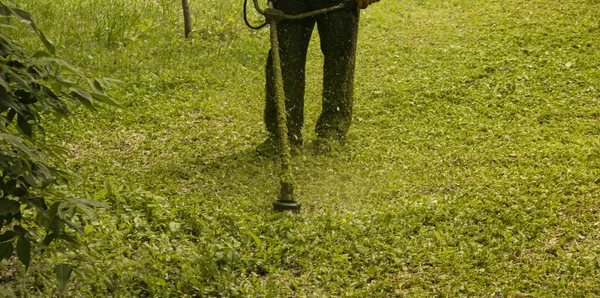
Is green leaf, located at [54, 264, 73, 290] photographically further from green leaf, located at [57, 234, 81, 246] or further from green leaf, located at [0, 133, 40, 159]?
green leaf, located at [0, 133, 40, 159]

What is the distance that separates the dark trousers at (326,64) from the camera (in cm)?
618

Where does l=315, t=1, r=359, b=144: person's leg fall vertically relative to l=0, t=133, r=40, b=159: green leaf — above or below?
below

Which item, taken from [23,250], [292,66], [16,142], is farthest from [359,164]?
[16,142]

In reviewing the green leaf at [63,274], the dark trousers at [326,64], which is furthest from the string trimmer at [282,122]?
the green leaf at [63,274]

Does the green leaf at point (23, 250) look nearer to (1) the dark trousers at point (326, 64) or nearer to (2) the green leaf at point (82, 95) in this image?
(2) the green leaf at point (82, 95)

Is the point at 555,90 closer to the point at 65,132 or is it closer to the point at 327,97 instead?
the point at 327,97

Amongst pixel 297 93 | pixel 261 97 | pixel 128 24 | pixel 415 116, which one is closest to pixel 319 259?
pixel 297 93

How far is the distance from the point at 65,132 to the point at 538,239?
409 cm

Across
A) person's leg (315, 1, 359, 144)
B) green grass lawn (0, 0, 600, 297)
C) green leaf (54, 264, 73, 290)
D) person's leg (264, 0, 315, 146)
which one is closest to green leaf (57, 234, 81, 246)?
green leaf (54, 264, 73, 290)

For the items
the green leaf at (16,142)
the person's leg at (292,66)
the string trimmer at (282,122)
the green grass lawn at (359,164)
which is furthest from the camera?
the person's leg at (292,66)

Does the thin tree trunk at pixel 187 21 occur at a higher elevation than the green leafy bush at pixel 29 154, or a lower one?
lower

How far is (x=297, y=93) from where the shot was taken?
630cm

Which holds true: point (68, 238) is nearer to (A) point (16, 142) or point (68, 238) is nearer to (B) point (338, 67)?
(A) point (16, 142)

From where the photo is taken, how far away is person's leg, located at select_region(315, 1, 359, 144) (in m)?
6.26
